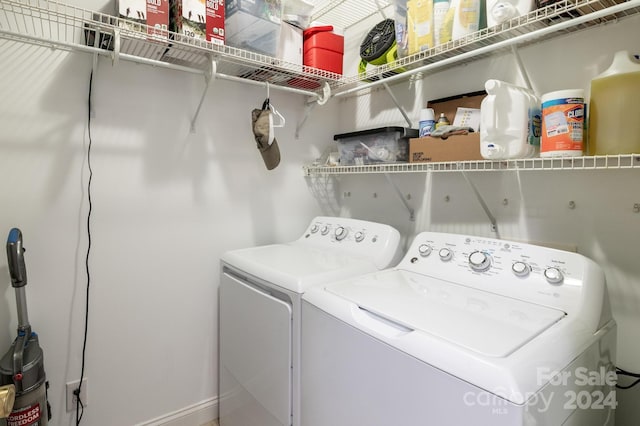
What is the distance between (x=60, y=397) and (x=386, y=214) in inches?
68.6

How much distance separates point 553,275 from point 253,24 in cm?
147

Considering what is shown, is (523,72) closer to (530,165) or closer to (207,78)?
(530,165)

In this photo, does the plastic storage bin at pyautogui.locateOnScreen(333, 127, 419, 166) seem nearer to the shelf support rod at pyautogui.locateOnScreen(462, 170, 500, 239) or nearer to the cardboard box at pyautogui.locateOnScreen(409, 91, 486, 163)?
the cardboard box at pyautogui.locateOnScreen(409, 91, 486, 163)

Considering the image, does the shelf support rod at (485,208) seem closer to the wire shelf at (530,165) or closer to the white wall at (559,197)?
the white wall at (559,197)

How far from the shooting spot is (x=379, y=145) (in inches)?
66.6

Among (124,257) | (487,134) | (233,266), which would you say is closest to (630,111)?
(487,134)

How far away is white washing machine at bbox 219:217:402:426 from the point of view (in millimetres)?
1261

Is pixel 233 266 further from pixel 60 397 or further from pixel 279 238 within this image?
pixel 60 397

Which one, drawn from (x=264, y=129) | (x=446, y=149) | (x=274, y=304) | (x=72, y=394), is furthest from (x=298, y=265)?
(x=72, y=394)

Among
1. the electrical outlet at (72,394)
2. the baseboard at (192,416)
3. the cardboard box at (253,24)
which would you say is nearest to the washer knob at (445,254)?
the cardboard box at (253,24)

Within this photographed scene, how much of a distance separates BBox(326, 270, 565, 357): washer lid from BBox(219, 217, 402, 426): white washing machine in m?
0.19

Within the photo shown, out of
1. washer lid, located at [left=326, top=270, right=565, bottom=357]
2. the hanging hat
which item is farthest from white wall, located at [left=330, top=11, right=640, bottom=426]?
the hanging hat

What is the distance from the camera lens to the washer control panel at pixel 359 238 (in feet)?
5.16

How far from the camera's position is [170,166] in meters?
1.71
